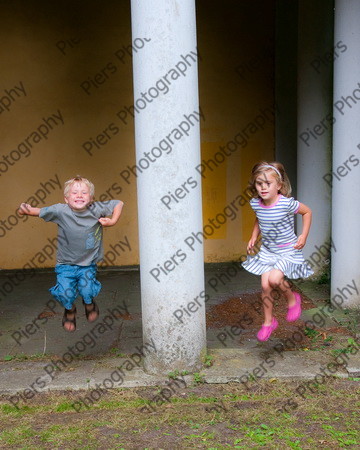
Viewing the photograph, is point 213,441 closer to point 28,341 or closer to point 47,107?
point 28,341

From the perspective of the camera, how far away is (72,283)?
5.65m

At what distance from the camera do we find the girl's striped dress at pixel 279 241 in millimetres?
5484

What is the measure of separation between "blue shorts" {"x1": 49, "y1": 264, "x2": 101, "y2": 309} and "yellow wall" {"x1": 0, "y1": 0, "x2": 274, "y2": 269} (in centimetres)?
383

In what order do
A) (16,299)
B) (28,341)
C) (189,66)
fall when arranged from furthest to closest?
(16,299)
(28,341)
(189,66)

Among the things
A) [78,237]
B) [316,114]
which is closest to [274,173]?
[78,237]

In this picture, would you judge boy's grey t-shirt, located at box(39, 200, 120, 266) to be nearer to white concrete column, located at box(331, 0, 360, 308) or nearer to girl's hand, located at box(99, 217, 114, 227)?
girl's hand, located at box(99, 217, 114, 227)

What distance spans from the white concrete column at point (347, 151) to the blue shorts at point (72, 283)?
286 cm

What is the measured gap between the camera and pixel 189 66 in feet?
16.5

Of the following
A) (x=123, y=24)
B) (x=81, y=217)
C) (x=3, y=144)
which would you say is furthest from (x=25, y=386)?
(x=123, y=24)

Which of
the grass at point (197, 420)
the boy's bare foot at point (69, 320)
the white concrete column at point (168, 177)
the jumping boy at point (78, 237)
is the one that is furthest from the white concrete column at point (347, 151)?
the boy's bare foot at point (69, 320)

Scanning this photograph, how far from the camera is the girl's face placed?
17.7 feet

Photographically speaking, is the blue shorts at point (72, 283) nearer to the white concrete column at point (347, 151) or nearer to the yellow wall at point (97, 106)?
the white concrete column at point (347, 151)

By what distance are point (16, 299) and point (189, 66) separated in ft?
14.2

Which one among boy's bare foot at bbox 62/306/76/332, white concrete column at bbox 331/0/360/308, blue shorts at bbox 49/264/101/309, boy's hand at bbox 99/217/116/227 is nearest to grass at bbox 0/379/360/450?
boy's bare foot at bbox 62/306/76/332
